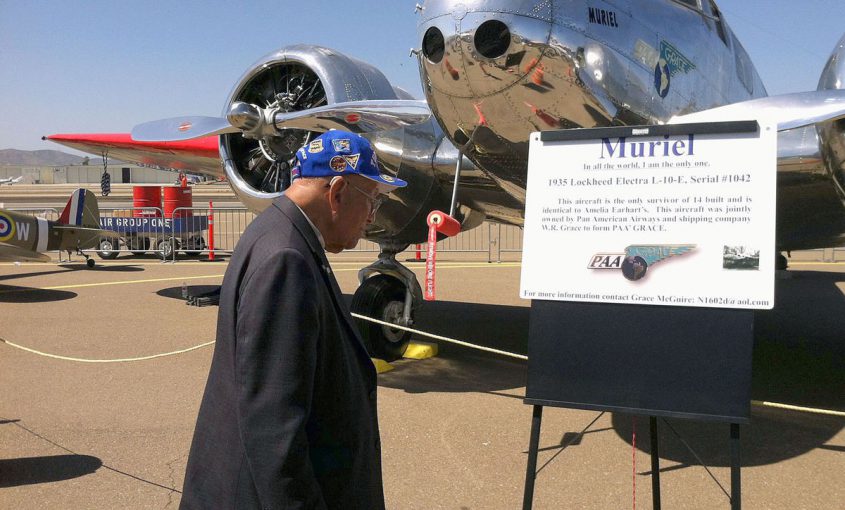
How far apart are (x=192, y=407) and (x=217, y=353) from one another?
4361 mm

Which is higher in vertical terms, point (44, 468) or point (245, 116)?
point (245, 116)

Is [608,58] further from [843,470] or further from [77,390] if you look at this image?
[77,390]

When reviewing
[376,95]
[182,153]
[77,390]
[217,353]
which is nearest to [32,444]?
[77,390]

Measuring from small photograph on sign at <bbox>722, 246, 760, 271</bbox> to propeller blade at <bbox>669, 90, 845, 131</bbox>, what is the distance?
1.50 metres

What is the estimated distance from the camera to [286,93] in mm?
7422

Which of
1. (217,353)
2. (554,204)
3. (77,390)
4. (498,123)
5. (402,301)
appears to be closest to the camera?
(217,353)

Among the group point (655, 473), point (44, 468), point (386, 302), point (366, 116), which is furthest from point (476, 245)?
point (655, 473)

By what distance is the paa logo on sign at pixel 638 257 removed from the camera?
3.11 m

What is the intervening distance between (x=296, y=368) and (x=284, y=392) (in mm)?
63

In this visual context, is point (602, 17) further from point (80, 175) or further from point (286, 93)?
point (80, 175)

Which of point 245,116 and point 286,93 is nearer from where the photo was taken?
point 245,116

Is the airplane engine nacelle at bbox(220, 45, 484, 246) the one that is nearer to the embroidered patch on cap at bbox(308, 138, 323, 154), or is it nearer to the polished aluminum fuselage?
the polished aluminum fuselage

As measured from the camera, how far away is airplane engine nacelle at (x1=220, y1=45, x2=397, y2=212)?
7.15 m

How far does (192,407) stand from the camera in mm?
5816
